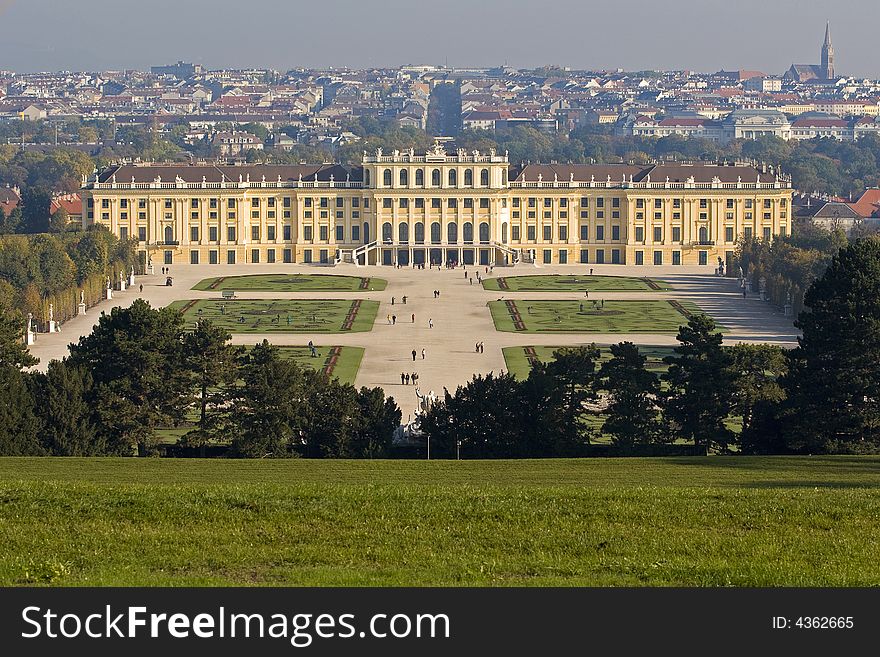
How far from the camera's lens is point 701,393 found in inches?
1526

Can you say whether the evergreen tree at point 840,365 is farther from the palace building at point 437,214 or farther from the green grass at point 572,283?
the palace building at point 437,214

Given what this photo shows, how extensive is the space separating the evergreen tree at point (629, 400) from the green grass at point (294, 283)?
163ft

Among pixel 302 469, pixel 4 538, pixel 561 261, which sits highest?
pixel 4 538

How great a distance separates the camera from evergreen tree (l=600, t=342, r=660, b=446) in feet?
125

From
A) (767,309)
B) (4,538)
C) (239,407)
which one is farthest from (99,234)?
(4,538)

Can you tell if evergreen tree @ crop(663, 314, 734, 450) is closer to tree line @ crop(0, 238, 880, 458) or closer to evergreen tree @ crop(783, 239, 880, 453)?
tree line @ crop(0, 238, 880, 458)

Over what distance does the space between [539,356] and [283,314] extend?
57.7 ft

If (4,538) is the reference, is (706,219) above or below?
below

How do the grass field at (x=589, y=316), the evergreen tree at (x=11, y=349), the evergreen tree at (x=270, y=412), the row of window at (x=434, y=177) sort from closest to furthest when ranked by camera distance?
the evergreen tree at (x=270, y=412)
the evergreen tree at (x=11, y=349)
the grass field at (x=589, y=316)
the row of window at (x=434, y=177)

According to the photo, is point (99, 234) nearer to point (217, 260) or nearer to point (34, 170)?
point (217, 260)

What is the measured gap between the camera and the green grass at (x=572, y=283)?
90.9 metres

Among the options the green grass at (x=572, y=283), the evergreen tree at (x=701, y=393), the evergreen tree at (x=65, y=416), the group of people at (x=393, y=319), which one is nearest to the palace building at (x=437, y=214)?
the green grass at (x=572, y=283)

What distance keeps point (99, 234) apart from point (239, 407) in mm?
59177
